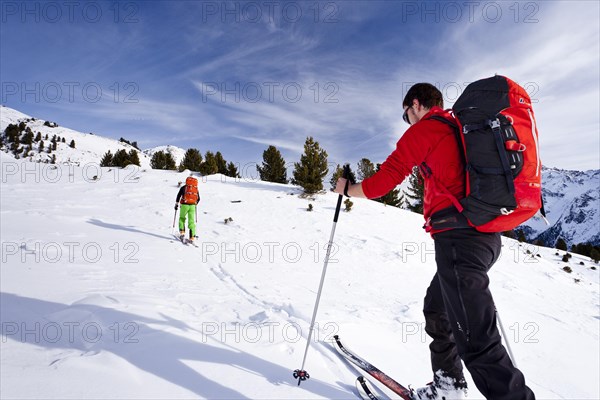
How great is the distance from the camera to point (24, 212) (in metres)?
10.2

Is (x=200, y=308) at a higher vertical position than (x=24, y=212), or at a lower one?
lower

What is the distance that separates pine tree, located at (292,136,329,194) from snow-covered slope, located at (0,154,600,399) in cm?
773

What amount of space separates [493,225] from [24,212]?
45.1 ft

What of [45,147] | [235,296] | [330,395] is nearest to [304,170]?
[235,296]

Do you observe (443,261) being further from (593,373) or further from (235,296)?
(593,373)

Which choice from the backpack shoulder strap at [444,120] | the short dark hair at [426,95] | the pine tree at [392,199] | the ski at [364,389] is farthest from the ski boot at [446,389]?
the pine tree at [392,199]

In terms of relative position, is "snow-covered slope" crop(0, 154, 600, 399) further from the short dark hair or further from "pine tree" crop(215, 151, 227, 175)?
"pine tree" crop(215, 151, 227, 175)

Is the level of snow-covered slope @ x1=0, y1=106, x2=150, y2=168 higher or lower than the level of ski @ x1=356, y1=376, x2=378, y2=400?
higher

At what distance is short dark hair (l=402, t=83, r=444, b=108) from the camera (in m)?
2.39

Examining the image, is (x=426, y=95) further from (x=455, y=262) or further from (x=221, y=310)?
(x=221, y=310)

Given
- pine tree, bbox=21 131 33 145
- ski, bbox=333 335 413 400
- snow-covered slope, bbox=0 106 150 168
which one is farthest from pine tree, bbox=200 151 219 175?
pine tree, bbox=21 131 33 145

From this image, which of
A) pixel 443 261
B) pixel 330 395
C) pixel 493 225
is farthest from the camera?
pixel 330 395

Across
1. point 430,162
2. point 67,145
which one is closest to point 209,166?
point 430,162

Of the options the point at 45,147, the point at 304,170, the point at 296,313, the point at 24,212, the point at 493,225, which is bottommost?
the point at 296,313
